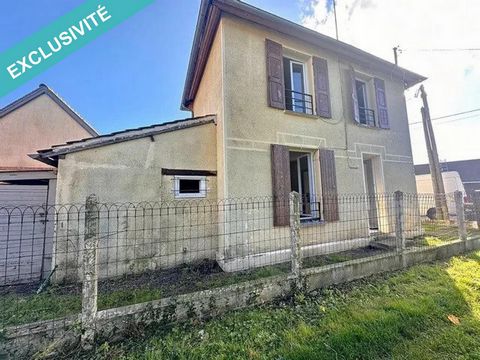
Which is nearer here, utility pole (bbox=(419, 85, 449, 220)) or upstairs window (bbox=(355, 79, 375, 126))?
upstairs window (bbox=(355, 79, 375, 126))

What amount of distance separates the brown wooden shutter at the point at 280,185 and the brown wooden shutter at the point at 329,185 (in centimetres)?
138

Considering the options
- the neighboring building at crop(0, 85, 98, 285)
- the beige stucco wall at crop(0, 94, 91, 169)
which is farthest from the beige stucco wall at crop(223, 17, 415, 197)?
the beige stucco wall at crop(0, 94, 91, 169)

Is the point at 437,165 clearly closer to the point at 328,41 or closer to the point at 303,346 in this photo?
the point at 328,41

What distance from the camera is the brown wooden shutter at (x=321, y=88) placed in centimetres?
720

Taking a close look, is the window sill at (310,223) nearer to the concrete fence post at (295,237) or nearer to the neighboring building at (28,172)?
the concrete fence post at (295,237)

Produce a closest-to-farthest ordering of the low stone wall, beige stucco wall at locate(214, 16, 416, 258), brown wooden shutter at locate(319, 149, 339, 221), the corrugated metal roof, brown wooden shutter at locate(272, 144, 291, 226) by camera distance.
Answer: the low stone wall < the corrugated metal roof < beige stucco wall at locate(214, 16, 416, 258) < brown wooden shutter at locate(272, 144, 291, 226) < brown wooden shutter at locate(319, 149, 339, 221)

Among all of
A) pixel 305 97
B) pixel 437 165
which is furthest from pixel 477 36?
pixel 305 97

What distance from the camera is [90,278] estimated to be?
2.77 meters

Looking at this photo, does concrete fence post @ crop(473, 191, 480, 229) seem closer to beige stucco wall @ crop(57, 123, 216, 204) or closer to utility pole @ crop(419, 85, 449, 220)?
utility pole @ crop(419, 85, 449, 220)

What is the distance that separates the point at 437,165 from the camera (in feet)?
41.0

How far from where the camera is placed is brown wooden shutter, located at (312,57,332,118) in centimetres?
720

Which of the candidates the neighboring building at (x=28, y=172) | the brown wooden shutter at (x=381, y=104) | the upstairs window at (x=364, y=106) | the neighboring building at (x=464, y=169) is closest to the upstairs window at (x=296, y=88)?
the upstairs window at (x=364, y=106)

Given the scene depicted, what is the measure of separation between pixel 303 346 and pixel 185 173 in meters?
4.65

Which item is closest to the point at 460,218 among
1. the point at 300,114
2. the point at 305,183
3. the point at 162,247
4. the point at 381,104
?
the point at 305,183
